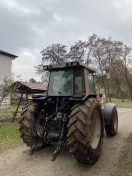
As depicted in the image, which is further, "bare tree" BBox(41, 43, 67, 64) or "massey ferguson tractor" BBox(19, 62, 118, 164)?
"bare tree" BBox(41, 43, 67, 64)

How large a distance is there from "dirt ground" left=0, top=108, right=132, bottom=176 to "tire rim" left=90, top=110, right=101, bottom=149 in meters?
0.45

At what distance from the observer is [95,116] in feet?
15.1

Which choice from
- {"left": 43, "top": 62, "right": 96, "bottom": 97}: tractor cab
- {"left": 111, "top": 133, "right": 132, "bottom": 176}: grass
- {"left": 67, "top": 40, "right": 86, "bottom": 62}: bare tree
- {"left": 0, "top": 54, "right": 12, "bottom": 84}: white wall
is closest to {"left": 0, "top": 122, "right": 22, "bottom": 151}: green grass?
{"left": 43, "top": 62, "right": 96, "bottom": 97}: tractor cab

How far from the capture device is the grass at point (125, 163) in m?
3.75

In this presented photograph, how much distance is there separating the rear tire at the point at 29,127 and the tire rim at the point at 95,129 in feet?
4.65

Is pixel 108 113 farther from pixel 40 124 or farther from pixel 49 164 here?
pixel 49 164

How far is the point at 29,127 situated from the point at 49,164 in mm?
995

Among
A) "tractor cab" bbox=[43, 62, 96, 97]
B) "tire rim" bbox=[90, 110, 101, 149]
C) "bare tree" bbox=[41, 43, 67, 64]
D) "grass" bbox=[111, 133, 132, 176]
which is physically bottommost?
"grass" bbox=[111, 133, 132, 176]

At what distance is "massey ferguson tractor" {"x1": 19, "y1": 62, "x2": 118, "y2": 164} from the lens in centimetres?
384

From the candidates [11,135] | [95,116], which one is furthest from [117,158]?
[11,135]

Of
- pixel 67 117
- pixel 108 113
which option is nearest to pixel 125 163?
pixel 67 117

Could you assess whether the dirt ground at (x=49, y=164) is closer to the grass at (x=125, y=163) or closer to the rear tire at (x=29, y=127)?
the grass at (x=125, y=163)

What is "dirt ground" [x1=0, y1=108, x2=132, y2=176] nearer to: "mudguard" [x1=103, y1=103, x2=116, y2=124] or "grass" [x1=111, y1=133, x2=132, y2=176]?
"grass" [x1=111, y1=133, x2=132, y2=176]

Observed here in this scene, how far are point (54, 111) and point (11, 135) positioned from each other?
283cm
